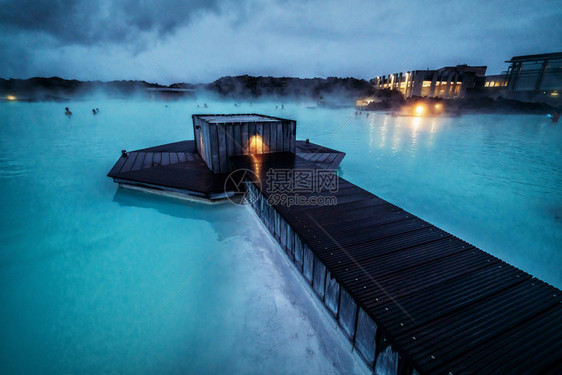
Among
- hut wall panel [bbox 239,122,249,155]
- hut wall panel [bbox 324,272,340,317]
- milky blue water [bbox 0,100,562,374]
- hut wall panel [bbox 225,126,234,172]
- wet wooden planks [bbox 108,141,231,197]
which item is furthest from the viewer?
hut wall panel [bbox 239,122,249,155]

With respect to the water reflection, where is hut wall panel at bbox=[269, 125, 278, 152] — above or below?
above

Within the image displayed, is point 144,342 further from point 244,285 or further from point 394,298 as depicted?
point 394,298

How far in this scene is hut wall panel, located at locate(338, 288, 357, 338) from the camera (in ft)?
12.4

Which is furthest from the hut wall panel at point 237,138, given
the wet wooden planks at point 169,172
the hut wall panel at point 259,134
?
the wet wooden planks at point 169,172

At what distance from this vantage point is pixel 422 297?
360 cm

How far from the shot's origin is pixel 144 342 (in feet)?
17.9

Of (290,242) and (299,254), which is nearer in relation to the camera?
(299,254)

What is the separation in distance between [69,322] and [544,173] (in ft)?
89.2

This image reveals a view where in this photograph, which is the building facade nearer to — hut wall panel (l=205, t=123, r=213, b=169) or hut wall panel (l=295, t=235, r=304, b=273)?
hut wall panel (l=205, t=123, r=213, b=169)

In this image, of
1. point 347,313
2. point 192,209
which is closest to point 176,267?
point 192,209

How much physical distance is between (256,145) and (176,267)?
651 centimetres

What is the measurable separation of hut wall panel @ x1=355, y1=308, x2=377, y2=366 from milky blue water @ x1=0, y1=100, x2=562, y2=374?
0.69 m

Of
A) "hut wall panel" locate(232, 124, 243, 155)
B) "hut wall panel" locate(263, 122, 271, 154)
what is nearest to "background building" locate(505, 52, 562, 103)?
"hut wall panel" locate(263, 122, 271, 154)
